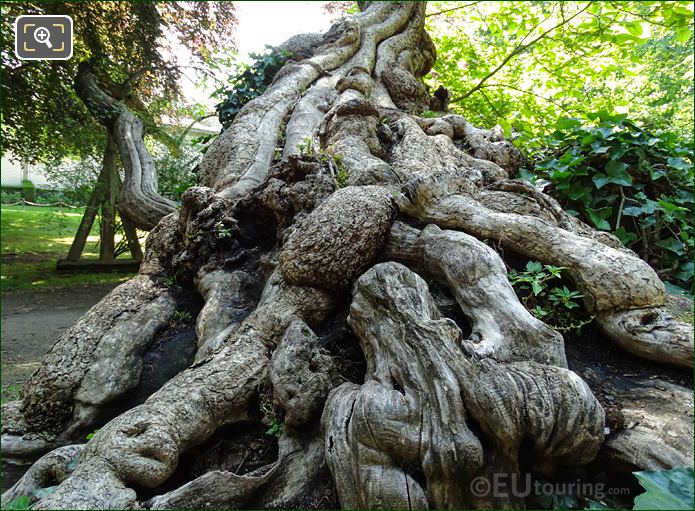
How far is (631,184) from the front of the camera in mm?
3268

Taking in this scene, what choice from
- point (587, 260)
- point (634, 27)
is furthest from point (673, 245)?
point (634, 27)

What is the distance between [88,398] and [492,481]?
2.47 metres

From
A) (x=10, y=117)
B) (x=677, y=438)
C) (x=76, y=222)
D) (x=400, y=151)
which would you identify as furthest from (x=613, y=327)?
(x=76, y=222)

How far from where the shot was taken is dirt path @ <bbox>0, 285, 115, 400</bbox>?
4520 mm

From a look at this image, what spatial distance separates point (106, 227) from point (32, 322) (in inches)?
163

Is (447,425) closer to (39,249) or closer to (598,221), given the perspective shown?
(598,221)

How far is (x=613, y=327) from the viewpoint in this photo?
2133mm

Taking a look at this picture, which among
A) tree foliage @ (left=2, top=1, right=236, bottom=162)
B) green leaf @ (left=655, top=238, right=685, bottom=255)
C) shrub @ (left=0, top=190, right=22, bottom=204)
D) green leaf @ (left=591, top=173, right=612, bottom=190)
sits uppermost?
tree foliage @ (left=2, top=1, right=236, bottom=162)

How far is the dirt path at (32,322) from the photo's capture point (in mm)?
4520

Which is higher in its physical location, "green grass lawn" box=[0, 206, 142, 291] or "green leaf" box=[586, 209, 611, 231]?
"green leaf" box=[586, 209, 611, 231]

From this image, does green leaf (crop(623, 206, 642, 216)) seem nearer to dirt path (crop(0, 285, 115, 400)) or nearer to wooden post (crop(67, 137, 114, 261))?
dirt path (crop(0, 285, 115, 400))

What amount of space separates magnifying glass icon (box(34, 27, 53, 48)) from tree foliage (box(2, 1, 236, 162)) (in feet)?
4.61

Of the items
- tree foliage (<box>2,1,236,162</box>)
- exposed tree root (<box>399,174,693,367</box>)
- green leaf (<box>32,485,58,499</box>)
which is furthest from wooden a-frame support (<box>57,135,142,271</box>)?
green leaf (<box>32,485,58,499</box>)

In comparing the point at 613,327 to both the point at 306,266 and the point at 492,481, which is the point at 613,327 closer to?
the point at 492,481
